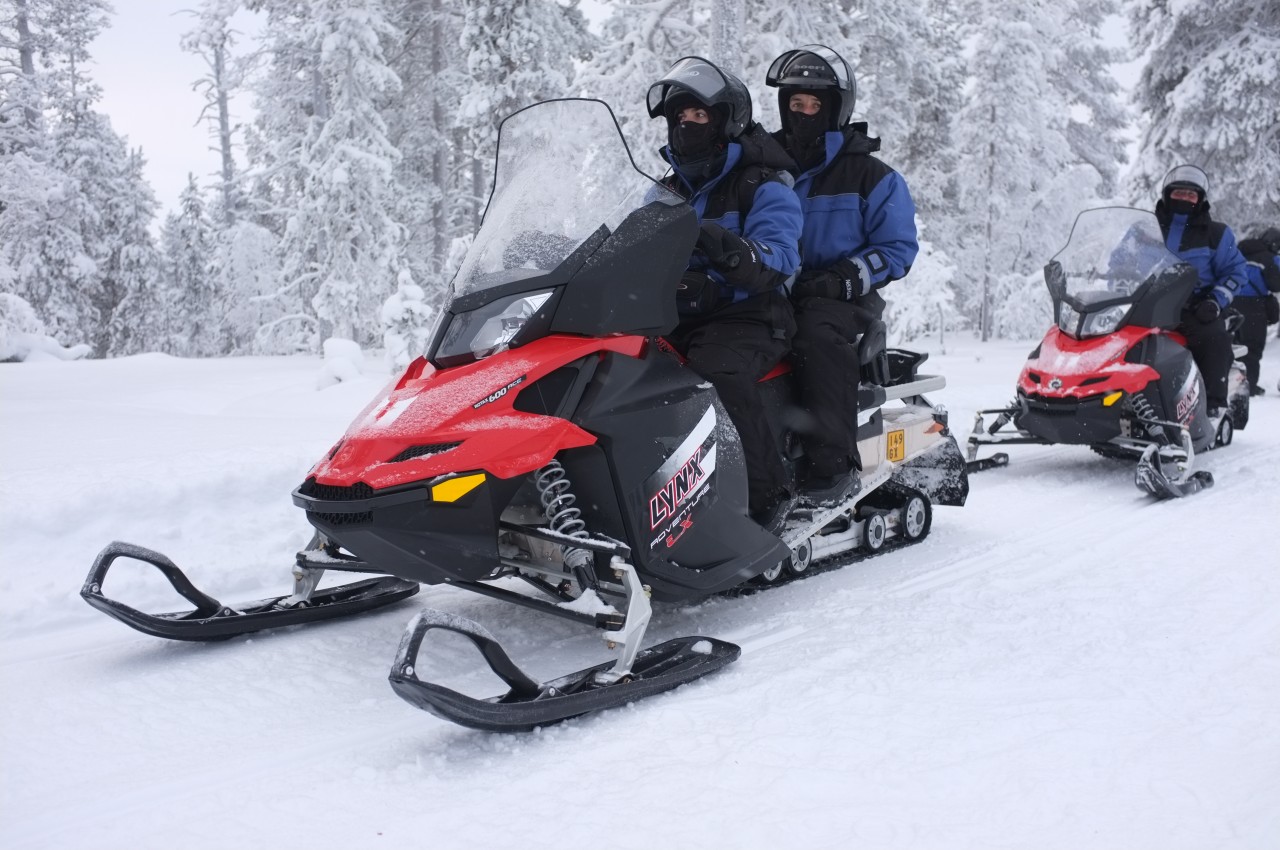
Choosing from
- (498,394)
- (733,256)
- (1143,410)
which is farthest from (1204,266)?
(498,394)

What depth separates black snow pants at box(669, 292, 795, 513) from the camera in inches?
152

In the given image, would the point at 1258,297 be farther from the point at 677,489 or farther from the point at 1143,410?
the point at 677,489

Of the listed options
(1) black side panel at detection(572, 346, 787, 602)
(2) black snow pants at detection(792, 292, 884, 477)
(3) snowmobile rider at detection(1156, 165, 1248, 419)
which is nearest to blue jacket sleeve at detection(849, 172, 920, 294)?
(2) black snow pants at detection(792, 292, 884, 477)

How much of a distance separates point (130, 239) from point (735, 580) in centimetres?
2749

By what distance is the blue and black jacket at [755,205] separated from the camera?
12.7 ft

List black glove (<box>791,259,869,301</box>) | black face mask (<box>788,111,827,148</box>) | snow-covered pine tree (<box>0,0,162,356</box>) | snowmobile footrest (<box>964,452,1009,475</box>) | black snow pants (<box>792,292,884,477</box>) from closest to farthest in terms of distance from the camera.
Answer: black snow pants (<box>792,292,884,477</box>), black glove (<box>791,259,869,301</box>), black face mask (<box>788,111,827,148</box>), snowmobile footrest (<box>964,452,1009,475</box>), snow-covered pine tree (<box>0,0,162,356</box>)

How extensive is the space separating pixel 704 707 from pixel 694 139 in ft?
7.32

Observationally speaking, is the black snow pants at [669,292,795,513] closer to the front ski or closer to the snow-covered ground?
the snow-covered ground

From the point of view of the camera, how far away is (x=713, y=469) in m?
3.70

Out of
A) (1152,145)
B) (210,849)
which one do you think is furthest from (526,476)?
(1152,145)

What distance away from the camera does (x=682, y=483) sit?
357 centimetres

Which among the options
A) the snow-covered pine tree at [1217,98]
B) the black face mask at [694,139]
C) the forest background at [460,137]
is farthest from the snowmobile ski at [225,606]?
the snow-covered pine tree at [1217,98]

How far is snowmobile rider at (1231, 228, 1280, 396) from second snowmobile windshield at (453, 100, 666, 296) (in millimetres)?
8741

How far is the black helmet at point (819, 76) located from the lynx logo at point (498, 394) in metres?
2.22
